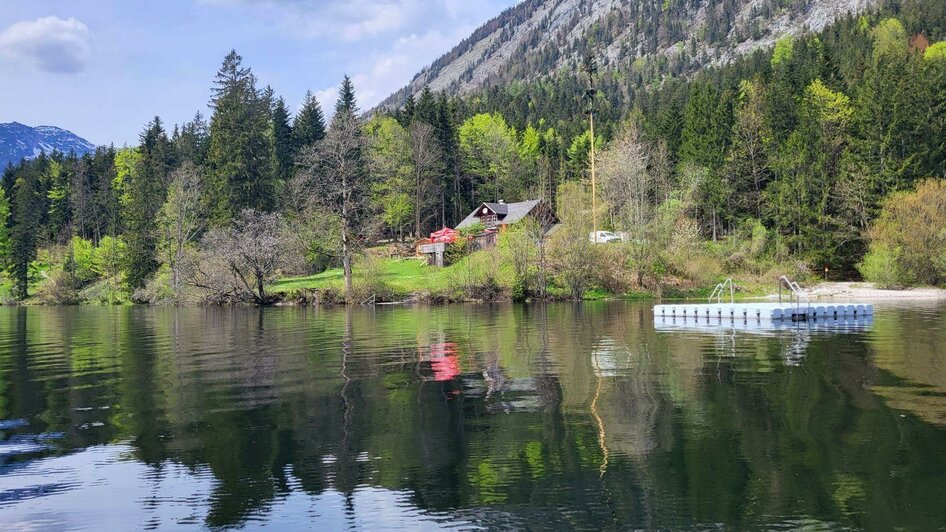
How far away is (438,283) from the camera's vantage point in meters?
69.4

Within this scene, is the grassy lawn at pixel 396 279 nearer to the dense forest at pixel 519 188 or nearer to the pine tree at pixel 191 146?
the dense forest at pixel 519 188

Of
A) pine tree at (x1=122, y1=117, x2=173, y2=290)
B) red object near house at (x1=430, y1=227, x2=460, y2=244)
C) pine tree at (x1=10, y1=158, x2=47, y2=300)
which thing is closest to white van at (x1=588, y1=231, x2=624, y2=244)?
red object near house at (x1=430, y1=227, x2=460, y2=244)

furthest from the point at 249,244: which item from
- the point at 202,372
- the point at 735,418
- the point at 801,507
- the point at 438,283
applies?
the point at 801,507

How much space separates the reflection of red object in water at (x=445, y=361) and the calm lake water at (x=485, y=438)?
205 millimetres

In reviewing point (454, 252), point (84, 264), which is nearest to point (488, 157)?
point (454, 252)

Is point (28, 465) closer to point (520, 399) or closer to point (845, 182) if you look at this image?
point (520, 399)

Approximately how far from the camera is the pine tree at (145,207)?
91625 mm

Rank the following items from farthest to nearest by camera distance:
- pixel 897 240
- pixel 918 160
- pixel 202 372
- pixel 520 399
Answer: pixel 918 160
pixel 897 240
pixel 202 372
pixel 520 399

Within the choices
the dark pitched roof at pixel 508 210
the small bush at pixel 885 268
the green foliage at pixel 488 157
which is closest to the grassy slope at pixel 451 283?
the small bush at pixel 885 268

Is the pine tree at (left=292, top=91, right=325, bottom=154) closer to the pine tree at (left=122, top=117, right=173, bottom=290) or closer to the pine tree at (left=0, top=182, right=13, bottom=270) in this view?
the pine tree at (left=122, top=117, right=173, bottom=290)

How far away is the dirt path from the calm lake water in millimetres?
35215

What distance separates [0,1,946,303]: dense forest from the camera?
7075cm

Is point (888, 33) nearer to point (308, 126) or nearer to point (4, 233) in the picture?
point (308, 126)

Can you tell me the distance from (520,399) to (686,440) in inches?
210
